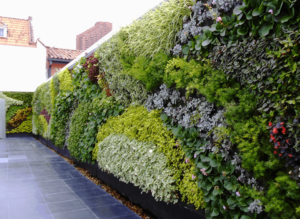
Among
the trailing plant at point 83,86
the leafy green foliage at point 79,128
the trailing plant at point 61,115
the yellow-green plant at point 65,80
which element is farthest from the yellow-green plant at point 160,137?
the yellow-green plant at point 65,80

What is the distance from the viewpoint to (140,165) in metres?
3.20

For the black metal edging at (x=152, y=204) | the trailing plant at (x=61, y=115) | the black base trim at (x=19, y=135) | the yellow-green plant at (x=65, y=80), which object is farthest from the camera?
the black base trim at (x=19, y=135)

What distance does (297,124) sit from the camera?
1.46 m

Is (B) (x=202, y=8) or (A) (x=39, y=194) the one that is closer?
(B) (x=202, y=8)

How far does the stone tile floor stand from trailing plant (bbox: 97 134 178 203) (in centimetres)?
55

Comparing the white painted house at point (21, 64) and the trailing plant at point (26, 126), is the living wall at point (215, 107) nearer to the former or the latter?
the trailing plant at point (26, 126)

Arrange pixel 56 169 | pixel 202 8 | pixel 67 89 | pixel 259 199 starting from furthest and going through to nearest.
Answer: pixel 67 89, pixel 56 169, pixel 202 8, pixel 259 199

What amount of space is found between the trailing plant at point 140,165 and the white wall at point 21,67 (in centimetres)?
1468

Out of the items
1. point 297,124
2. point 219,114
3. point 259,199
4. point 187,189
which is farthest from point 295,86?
point 187,189

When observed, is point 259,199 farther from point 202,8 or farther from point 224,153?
point 202,8

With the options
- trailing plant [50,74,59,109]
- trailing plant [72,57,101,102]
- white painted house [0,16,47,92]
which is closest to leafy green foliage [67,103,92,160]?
trailing plant [72,57,101,102]

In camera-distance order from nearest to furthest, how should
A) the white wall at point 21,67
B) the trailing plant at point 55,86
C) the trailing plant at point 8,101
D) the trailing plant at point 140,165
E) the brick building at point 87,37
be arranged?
1. the trailing plant at point 140,165
2. the trailing plant at point 55,86
3. the trailing plant at point 8,101
4. the white wall at point 21,67
5. the brick building at point 87,37

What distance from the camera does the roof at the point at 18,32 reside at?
18.3 meters

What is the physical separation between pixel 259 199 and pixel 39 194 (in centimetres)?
386
